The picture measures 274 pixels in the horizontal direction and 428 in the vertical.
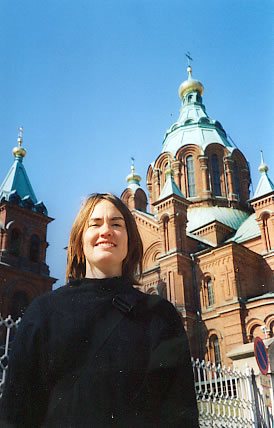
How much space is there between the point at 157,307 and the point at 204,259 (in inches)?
868

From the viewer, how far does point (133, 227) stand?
233 cm

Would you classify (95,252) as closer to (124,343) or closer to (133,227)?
(133,227)

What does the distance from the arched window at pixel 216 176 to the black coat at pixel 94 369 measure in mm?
29287

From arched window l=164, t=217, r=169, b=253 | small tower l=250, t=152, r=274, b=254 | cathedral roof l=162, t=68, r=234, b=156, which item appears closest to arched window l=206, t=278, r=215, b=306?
arched window l=164, t=217, r=169, b=253

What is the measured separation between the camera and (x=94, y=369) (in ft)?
5.76

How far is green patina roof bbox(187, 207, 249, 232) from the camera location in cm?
2869

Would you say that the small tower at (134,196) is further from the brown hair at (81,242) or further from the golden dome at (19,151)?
the brown hair at (81,242)

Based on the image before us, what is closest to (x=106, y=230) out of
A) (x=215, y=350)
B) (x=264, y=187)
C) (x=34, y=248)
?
(x=215, y=350)

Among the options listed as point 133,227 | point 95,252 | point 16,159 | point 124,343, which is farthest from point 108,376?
point 16,159

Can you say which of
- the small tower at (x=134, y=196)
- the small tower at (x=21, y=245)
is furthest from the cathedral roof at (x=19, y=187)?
the small tower at (x=134, y=196)

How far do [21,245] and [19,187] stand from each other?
3.66 m

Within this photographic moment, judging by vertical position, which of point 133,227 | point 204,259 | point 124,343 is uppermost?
point 204,259

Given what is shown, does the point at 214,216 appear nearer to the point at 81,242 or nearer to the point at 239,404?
the point at 239,404

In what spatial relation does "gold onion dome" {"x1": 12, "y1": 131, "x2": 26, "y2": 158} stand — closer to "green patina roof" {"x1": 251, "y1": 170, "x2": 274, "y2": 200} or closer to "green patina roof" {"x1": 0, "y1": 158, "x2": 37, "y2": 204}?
"green patina roof" {"x1": 0, "y1": 158, "x2": 37, "y2": 204}
